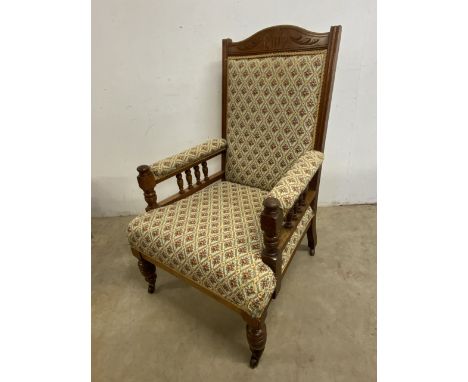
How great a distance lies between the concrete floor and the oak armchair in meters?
0.15

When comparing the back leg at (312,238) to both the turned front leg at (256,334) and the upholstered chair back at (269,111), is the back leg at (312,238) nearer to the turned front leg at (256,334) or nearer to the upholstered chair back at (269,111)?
the upholstered chair back at (269,111)

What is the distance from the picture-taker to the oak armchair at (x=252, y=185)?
3.01 ft

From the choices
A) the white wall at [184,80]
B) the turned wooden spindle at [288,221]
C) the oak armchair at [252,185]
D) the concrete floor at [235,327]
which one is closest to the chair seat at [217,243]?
the oak armchair at [252,185]

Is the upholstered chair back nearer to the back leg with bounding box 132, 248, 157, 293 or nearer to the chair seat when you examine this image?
the chair seat

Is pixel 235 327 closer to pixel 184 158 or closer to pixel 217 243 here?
pixel 217 243

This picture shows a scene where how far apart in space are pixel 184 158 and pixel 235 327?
2.89ft

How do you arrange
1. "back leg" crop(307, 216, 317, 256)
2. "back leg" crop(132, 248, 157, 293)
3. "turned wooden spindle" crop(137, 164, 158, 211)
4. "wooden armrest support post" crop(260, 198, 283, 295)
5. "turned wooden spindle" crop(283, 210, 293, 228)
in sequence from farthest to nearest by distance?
"back leg" crop(307, 216, 317, 256)
"back leg" crop(132, 248, 157, 293)
"turned wooden spindle" crop(137, 164, 158, 211)
"turned wooden spindle" crop(283, 210, 293, 228)
"wooden armrest support post" crop(260, 198, 283, 295)

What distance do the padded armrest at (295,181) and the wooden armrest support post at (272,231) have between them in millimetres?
39

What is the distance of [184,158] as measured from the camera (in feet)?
4.28

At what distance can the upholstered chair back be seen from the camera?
1217mm

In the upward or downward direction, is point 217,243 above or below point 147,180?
below

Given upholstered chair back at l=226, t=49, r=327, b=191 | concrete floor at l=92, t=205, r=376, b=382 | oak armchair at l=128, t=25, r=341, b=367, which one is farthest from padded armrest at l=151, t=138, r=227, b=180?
concrete floor at l=92, t=205, r=376, b=382

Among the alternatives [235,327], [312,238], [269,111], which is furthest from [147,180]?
[312,238]

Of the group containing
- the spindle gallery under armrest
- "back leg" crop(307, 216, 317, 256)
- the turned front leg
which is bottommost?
Result: the turned front leg
